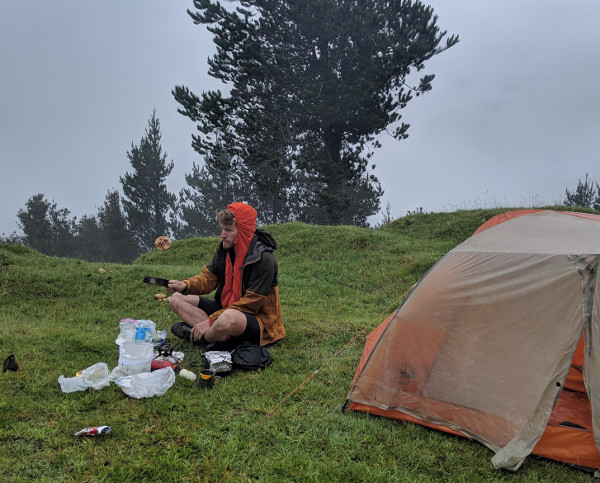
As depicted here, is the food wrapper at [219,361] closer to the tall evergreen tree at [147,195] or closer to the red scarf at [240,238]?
the red scarf at [240,238]

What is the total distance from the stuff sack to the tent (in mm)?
1044

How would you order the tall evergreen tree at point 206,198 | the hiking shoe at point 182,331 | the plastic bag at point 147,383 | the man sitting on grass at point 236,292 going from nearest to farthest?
1. the plastic bag at point 147,383
2. the man sitting on grass at point 236,292
3. the hiking shoe at point 182,331
4. the tall evergreen tree at point 206,198

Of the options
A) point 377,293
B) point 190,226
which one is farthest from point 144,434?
point 190,226

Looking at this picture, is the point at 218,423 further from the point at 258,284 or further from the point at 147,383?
the point at 258,284

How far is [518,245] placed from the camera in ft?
10.7

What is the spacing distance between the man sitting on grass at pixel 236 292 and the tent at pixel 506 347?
4.21ft

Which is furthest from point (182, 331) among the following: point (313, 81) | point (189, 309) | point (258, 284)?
point (313, 81)

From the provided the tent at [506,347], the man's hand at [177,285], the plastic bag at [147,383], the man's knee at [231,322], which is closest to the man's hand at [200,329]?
the man's knee at [231,322]

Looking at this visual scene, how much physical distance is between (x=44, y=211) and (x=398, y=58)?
29606 mm

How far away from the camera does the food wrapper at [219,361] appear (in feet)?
12.6

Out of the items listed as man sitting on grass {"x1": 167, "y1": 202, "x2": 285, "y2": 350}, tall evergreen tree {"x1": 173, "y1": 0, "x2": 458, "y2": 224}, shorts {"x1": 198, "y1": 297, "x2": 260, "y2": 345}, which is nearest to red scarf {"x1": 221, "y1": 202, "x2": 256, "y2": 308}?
man sitting on grass {"x1": 167, "y1": 202, "x2": 285, "y2": 350}

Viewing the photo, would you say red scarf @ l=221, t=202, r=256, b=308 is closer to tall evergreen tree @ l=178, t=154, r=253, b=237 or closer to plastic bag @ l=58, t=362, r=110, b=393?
plastic bag @ l=58, t=362, r=110, b=393

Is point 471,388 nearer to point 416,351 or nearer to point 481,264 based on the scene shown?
point 416,351

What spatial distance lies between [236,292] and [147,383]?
49.2 inches
